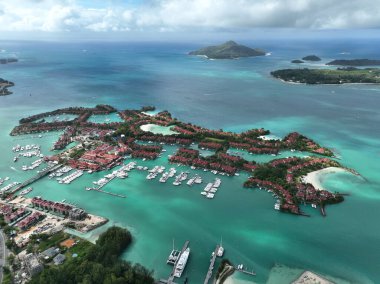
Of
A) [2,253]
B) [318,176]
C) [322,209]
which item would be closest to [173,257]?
[2,253]

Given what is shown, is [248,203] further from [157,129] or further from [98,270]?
[157,129]

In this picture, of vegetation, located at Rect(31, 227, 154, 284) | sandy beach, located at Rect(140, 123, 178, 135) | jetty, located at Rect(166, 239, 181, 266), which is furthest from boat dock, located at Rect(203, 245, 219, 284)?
sandy beach, located at Rect(140, 123, 178, 135)

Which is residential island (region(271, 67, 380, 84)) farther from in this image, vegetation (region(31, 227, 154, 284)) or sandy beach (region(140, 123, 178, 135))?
vegetation (region(31, 227, 154, 284))

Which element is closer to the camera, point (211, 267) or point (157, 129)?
point (211, 267)

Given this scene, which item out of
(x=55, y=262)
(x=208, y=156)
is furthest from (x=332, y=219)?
(x=55, y=262)

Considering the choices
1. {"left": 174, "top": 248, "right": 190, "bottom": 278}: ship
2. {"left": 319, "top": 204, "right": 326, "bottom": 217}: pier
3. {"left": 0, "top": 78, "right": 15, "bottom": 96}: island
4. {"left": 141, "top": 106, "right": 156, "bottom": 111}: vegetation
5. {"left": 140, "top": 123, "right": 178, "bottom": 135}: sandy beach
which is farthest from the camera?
{"left": 0, "top": 78, "right": 15, "bottom": 96}: island

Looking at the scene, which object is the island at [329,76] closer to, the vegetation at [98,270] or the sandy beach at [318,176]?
the sandy beach at [318,176]

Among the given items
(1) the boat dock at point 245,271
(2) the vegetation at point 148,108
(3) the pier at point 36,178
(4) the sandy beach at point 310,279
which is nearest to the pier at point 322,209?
(4) the sandy beach at point 310,279
